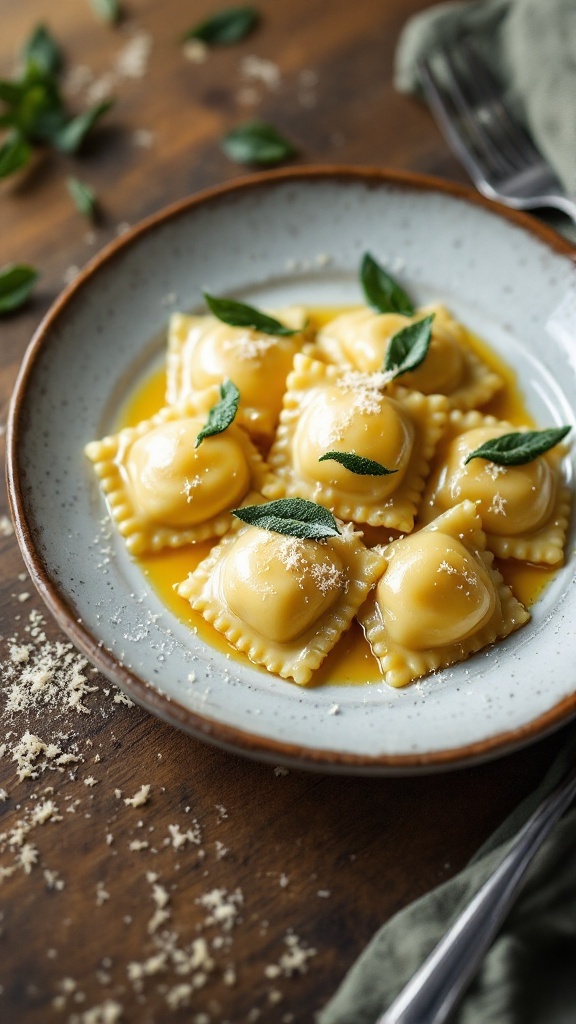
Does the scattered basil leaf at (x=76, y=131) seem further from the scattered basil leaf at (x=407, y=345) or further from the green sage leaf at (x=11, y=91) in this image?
the scattered basil leaf at (x=407, y=345)

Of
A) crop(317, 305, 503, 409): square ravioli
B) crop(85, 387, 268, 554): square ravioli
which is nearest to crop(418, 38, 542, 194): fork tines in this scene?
crop(317, 305, 503, 409): square ravioli

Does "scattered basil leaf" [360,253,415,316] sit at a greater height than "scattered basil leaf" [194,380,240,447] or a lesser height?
lesser

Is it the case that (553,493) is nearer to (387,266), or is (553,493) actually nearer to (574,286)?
(574,286)

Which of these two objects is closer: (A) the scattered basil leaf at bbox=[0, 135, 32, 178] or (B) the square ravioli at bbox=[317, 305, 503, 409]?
(B) the square ravioli at bbox=[317, 305, 503, 409]

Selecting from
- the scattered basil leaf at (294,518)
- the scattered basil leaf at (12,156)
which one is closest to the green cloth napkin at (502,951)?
the scattered basil leaf at (294,518)

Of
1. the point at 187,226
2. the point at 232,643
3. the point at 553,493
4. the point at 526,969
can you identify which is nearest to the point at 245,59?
the point at 187,226

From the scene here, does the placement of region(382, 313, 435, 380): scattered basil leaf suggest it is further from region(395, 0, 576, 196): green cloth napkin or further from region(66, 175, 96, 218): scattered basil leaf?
region(66, 175, 96, 218): scattered basil leaf

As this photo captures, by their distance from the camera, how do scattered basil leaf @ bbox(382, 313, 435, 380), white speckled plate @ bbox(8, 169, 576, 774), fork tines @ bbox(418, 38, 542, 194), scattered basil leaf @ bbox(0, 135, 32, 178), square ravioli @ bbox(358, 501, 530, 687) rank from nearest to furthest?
1. white speckled plate @ bbox(8, 169, 576, 774)
2. square ravioli @ bbox(358, 501, 530, 687)
3. scattered basil leaf @ bbox(382, 313, 435, 380)
4. fork tines @ bbox(418, 38, 542, 194)
5. scattered basil leaf @ bbox(0, 135, 32, 178)
